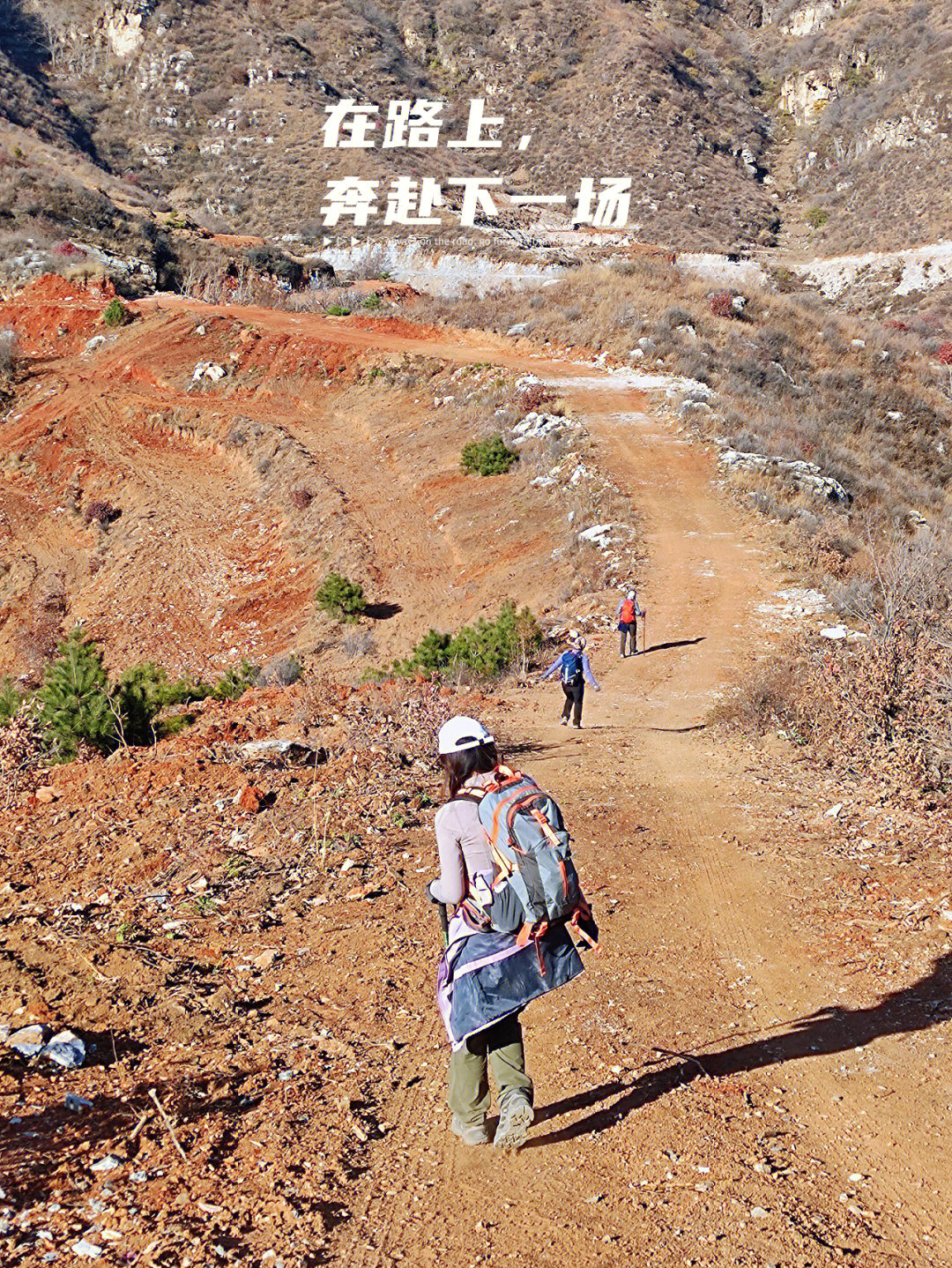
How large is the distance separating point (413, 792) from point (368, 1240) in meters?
4.72

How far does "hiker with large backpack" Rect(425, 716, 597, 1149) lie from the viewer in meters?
3.45

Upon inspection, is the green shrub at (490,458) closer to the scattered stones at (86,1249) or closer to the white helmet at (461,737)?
the white helmet at (461,737)

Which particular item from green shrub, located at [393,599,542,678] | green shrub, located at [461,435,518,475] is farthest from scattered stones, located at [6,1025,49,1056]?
green shrub, located at [461,435,518,475]

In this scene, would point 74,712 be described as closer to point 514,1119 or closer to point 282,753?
point 282,753

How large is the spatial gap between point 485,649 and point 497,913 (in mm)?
10910

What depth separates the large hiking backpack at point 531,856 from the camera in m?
3.44

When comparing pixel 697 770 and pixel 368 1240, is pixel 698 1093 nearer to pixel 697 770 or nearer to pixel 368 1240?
pixel 368 1240

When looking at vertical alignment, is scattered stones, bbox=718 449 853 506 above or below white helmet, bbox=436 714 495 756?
below

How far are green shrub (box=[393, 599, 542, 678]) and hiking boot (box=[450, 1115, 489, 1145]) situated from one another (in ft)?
33.3

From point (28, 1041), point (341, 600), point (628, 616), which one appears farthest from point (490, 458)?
point (28, 1041)

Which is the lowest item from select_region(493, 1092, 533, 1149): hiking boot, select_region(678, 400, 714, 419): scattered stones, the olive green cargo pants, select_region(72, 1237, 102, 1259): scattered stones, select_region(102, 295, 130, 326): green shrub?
select_region(72, 1237, 102, 1259): scattered stones

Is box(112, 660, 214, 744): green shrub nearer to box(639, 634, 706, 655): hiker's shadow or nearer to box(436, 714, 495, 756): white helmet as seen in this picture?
box(639, 634, 706, 655): hiker's shadow

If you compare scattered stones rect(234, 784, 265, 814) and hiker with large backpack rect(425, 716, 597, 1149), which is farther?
scattered stones rect(234, 784, 265, 814)

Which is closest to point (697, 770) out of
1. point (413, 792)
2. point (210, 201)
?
point (413, 792)
